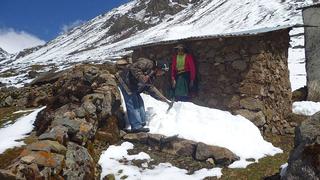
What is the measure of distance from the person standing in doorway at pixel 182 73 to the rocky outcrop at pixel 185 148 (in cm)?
299

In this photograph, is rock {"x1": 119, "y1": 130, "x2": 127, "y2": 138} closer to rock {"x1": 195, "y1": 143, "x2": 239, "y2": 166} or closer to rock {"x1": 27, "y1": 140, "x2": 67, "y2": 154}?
rock {"x1": 195, "y1": 143, "x2": 239, "y2": 166}

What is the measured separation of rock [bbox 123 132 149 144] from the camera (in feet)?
38.8

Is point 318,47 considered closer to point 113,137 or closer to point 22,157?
point 113,137

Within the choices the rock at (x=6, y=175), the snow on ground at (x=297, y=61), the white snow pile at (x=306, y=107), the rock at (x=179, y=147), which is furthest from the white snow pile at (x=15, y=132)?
the snow on ground at (x=297, y=61)

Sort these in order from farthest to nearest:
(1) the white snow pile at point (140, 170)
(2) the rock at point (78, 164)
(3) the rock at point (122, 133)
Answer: (3) the rock at point (122, 133)
(1) the white snow pile at point (140, 170)
(2) the rock at point (78, 164)

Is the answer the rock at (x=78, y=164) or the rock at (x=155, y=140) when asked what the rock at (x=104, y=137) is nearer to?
the rock at (x=155, y=140)

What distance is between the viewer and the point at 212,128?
1196 cm

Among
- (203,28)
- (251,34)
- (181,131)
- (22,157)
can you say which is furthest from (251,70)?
(203,28)

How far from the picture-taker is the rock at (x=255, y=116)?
43.2 feet

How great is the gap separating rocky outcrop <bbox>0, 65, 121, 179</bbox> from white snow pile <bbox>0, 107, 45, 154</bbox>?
1.41ft

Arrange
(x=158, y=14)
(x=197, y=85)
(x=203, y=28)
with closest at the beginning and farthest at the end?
(x=197, y=85) → (x=203, y=28) → (x=158, y=14)

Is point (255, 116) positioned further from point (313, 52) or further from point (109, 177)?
point (313, 52)

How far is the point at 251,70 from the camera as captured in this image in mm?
13414

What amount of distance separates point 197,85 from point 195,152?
3.95 meters
